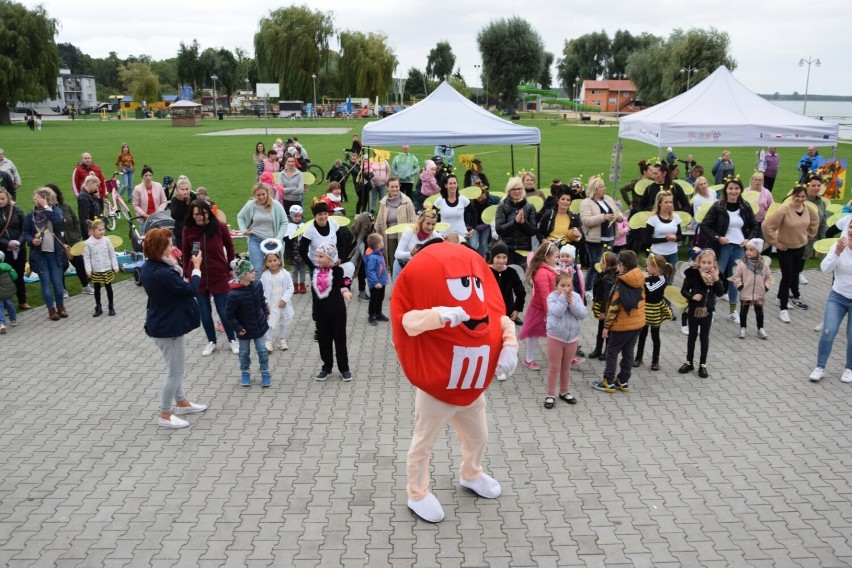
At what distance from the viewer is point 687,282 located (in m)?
6.99

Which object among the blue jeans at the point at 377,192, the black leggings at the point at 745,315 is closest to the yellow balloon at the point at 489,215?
the black leggings at the point at 745,315

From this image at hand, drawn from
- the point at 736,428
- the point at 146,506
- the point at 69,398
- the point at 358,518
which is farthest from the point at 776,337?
the point at 69,398

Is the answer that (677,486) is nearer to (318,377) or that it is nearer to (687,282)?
(687,282)

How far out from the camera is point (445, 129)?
12070 millimetres

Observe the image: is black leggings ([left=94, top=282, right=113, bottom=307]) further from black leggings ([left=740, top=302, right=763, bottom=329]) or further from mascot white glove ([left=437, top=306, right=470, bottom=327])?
black leggings ([left=740, top=302, right=763, bottom=329])

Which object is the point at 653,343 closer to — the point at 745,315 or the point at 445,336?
the point at 745,315

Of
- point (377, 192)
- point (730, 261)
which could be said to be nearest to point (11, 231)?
point (377, 192)

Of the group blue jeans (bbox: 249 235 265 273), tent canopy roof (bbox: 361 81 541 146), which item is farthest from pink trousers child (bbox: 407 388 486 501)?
tent canopy roof (bbox: 361 81 541 146)

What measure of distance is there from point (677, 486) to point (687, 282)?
8.59 ft

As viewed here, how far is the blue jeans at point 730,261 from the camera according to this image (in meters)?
8.83

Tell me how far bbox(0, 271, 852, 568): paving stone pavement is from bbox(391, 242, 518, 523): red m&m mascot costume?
2.08ft

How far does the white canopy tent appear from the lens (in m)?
11.9

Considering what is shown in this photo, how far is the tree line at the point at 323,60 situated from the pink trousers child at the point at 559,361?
54668 millimetres

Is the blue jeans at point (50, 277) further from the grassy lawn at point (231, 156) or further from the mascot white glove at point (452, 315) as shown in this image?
the mascot white glove at point (452, 315)
